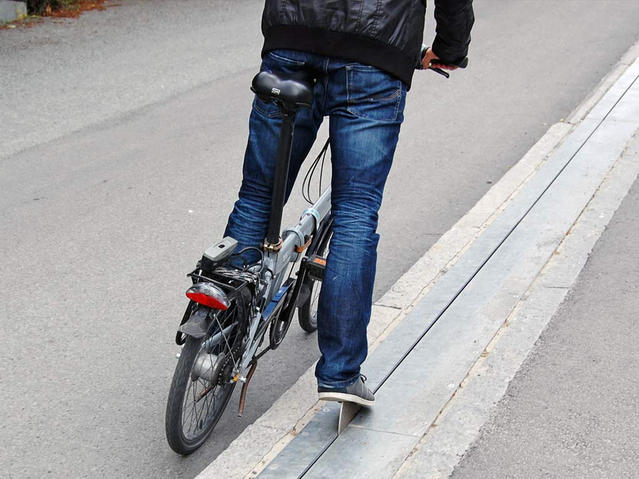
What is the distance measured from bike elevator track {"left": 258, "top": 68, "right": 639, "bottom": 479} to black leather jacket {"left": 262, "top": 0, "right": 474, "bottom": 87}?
1.24 m

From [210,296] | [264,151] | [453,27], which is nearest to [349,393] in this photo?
[210,296]

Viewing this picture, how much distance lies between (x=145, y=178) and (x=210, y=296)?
10.8 ft

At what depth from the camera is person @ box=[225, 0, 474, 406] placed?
3.07 metres

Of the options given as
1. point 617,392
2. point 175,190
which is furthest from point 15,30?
point 617,392

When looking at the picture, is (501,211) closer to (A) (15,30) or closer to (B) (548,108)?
(B) (548,108)

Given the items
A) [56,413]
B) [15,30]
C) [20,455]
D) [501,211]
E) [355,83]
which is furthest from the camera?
[15,30]

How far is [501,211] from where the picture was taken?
554 cm

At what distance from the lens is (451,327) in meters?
4.15

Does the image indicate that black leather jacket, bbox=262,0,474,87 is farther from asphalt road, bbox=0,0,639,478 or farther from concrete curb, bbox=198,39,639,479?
asphalt road, bbox=0,0,639,478

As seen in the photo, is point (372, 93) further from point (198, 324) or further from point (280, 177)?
point (198, 324)

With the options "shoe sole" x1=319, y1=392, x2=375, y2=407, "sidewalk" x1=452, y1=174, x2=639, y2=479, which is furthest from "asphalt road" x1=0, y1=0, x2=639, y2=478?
"sidewalk" x1=452, y1=174, x2=639, y2=479

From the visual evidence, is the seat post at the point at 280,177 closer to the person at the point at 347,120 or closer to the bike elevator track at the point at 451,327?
the person at the point at 347,120

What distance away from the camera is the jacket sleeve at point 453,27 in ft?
10.4

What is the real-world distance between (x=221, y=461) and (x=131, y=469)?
33cm
